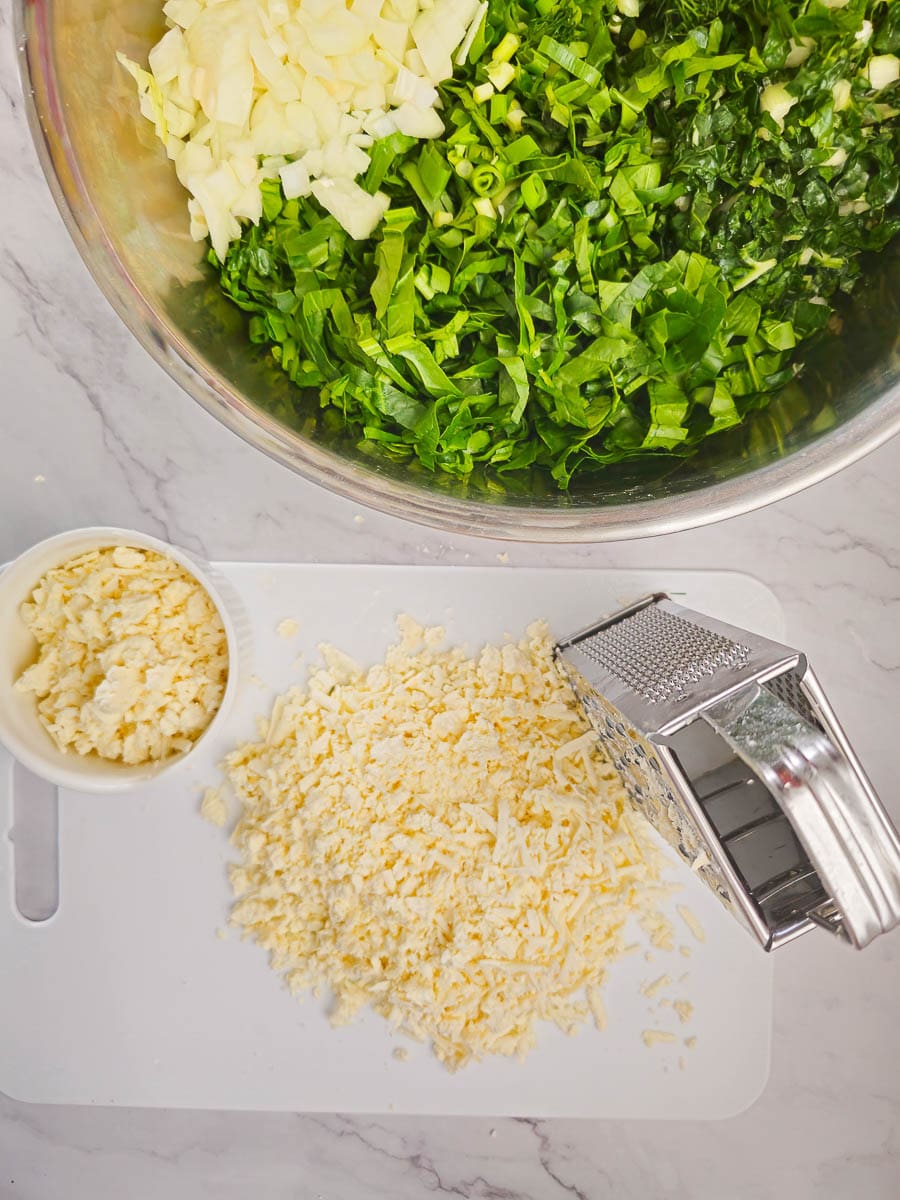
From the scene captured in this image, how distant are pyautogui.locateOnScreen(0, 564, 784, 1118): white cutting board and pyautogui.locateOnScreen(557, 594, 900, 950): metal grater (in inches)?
8.4

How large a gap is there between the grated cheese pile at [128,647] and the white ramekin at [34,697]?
0.4 inches

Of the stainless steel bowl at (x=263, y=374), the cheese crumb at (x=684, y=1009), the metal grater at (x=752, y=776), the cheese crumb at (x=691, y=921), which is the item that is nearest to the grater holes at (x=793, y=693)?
the metal grater at (x=752, y=776)

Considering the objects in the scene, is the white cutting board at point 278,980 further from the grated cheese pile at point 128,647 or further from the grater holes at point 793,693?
the grater holes at point 793,693

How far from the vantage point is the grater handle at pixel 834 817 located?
2.64 ft

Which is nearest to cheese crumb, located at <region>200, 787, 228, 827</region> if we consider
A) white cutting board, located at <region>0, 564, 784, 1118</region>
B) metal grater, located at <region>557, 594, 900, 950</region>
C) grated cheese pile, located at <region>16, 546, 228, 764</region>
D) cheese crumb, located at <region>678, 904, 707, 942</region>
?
white cutting board, located at <region>0, 564, 784, 1118</region>

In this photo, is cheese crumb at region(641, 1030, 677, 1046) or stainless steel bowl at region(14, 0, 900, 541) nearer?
stainless steel bowl at region(14, 0, 900, 541)

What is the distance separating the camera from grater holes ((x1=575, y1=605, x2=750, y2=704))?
96cm

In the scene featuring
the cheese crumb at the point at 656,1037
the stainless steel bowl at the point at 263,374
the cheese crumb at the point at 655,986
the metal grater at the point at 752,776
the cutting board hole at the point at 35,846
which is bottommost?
the cheese crumb at the point at 656,1037

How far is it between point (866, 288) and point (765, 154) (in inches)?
6.6

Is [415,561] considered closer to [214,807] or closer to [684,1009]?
[214,807]

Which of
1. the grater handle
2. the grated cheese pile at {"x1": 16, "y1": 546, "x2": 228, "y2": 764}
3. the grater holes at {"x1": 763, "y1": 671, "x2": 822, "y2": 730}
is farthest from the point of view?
the grated cheese pile at {"x1": 16, "y1": 546, "x2": 228, "y2": 764}

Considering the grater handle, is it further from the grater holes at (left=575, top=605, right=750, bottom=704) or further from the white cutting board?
the white cutting board

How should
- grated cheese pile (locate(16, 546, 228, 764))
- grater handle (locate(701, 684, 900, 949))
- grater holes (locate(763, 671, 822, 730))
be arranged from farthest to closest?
grated cheese pile (locate(16, 546, 228, 764)) < grater holes (locate(763, 671, 822, 730)) < grater handle (locate(701, 684, 900, 949))

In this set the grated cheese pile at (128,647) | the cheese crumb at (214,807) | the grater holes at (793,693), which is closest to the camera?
the grater holes at (793,693)
